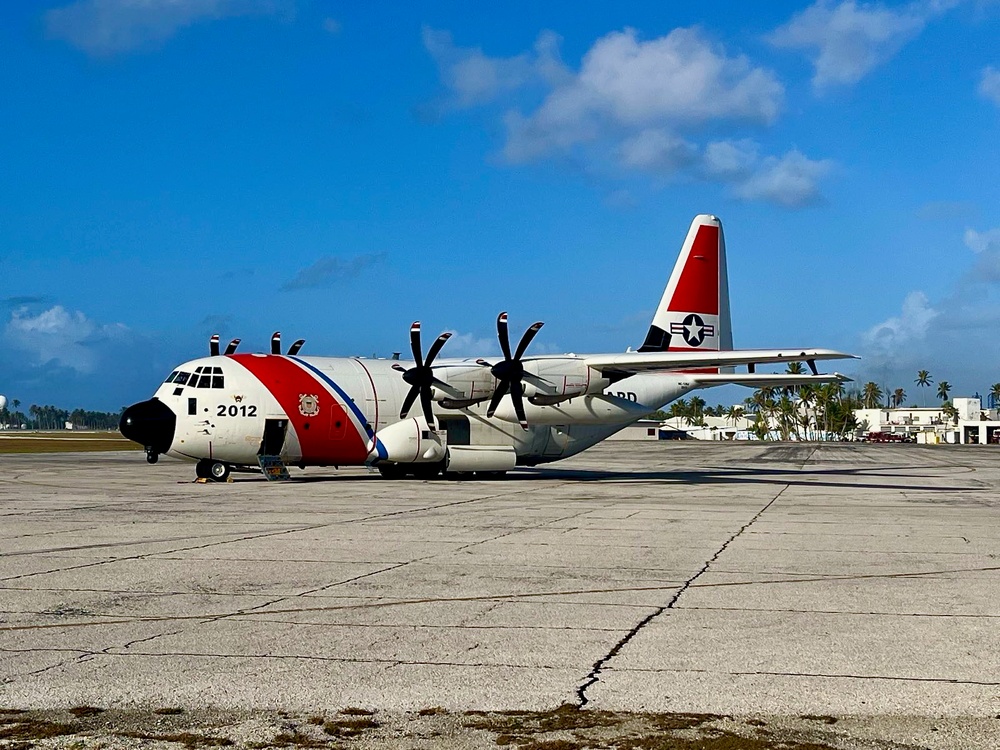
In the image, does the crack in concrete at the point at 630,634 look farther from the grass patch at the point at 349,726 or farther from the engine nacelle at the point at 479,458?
the engine nacelle at the point at 479,458

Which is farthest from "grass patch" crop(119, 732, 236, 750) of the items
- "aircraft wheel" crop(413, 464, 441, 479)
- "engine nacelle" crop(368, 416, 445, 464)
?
"aircraft wheel" crop(413, 464, 441, 479)

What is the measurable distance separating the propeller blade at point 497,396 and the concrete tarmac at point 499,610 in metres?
11.6

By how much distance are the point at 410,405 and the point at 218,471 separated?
20.7 ft

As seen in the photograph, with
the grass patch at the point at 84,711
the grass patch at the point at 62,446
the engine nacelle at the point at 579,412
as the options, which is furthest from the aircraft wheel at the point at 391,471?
the grass patch at the point at 62,446

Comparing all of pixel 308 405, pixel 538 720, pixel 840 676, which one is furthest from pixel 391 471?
pixel 538 720

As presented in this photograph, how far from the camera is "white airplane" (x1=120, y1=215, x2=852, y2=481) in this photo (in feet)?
102

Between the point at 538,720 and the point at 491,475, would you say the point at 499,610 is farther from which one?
the point at 491,475

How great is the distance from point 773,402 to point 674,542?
18796 cm

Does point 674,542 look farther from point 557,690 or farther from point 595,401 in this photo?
point 595,401

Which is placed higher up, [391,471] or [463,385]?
[463,385]

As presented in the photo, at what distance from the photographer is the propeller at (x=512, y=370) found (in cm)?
3262

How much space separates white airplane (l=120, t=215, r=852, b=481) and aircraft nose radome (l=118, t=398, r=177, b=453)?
0.11ft

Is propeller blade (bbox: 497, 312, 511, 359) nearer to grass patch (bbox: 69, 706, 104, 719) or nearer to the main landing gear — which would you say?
the main landing gear

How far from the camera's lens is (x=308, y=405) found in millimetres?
31750
